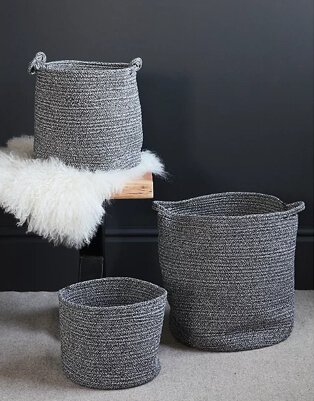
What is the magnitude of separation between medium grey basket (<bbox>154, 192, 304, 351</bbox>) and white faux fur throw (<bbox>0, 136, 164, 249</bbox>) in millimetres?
228

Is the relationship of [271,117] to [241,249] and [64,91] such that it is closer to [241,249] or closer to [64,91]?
[241,249]

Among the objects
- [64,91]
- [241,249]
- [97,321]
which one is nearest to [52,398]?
[97,321]

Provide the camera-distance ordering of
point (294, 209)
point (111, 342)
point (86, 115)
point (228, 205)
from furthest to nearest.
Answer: point (228, 205), point (294, 209), point (86, 115), point (111, 342)

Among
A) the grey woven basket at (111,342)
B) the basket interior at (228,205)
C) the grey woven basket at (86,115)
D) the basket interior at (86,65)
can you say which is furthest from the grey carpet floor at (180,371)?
the basket interior at (86,65)

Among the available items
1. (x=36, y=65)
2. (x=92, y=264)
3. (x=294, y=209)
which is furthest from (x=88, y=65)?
(x=294, y=209)

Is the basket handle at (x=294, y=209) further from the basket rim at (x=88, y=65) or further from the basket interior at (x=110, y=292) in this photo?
the basket rim at (x=88, y=65)

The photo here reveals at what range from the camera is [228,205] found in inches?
101

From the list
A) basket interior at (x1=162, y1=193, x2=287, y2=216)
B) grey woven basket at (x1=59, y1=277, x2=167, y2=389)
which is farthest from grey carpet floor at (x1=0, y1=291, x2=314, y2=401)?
basket interior at (x1=162, y1=193, x2=287, y2=216)

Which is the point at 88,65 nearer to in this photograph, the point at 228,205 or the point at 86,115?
the point at 86,115

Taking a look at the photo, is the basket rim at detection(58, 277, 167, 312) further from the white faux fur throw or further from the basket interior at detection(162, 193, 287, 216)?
the basket interior at detection(162, 193, 287, 216)

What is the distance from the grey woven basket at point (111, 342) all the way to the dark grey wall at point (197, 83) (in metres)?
0.64

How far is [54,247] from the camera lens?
2.74m

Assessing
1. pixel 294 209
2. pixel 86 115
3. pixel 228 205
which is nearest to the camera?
pixel 86 115

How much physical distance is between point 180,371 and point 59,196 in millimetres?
552
